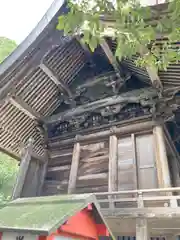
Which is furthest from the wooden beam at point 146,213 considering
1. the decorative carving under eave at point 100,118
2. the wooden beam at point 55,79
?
the wooden beam at point 55,79

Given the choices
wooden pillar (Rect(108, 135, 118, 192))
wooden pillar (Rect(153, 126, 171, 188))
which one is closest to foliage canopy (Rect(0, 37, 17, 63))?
wooden pillar (Rect(108, 135, 118, 192))

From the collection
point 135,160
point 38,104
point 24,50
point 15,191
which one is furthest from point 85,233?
point 38,104

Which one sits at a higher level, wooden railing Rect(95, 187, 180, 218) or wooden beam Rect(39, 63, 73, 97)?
wooden beam Rect(39, 63, 73, 97)

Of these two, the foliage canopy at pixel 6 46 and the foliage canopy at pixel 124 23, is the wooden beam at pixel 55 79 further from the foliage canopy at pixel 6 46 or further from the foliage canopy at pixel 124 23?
the foliage canopy at pixel 6 46

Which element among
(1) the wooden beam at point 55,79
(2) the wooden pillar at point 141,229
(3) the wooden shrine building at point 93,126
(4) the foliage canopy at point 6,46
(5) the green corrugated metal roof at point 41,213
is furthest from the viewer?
(4) the foliage canopy at point 6,46

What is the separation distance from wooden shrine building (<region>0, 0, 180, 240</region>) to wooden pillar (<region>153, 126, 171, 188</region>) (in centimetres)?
2

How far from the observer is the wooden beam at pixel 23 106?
6272mm

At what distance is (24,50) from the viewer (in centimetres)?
544

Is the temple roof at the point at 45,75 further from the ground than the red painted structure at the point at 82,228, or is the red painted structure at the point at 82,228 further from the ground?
the temple roof at the point at 45,75

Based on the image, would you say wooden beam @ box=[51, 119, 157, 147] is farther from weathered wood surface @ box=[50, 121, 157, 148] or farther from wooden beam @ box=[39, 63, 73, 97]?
wooden beam @ box=[39, 63, 73, 97]

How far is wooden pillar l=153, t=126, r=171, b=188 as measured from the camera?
4.82 meters

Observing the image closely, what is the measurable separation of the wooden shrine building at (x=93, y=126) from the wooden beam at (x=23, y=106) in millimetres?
27

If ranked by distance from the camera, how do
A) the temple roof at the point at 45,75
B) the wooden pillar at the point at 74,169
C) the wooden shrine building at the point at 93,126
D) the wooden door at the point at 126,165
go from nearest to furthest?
the wooden shrine building at the point at 93,126 < the wooden door at the point at 126,165 < the temple roof at the point at 45,75 < the wooden pillar at the point at 74,169

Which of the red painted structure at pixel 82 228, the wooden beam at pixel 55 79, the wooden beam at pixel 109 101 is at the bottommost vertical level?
the red painted structure at pixel 82 228
